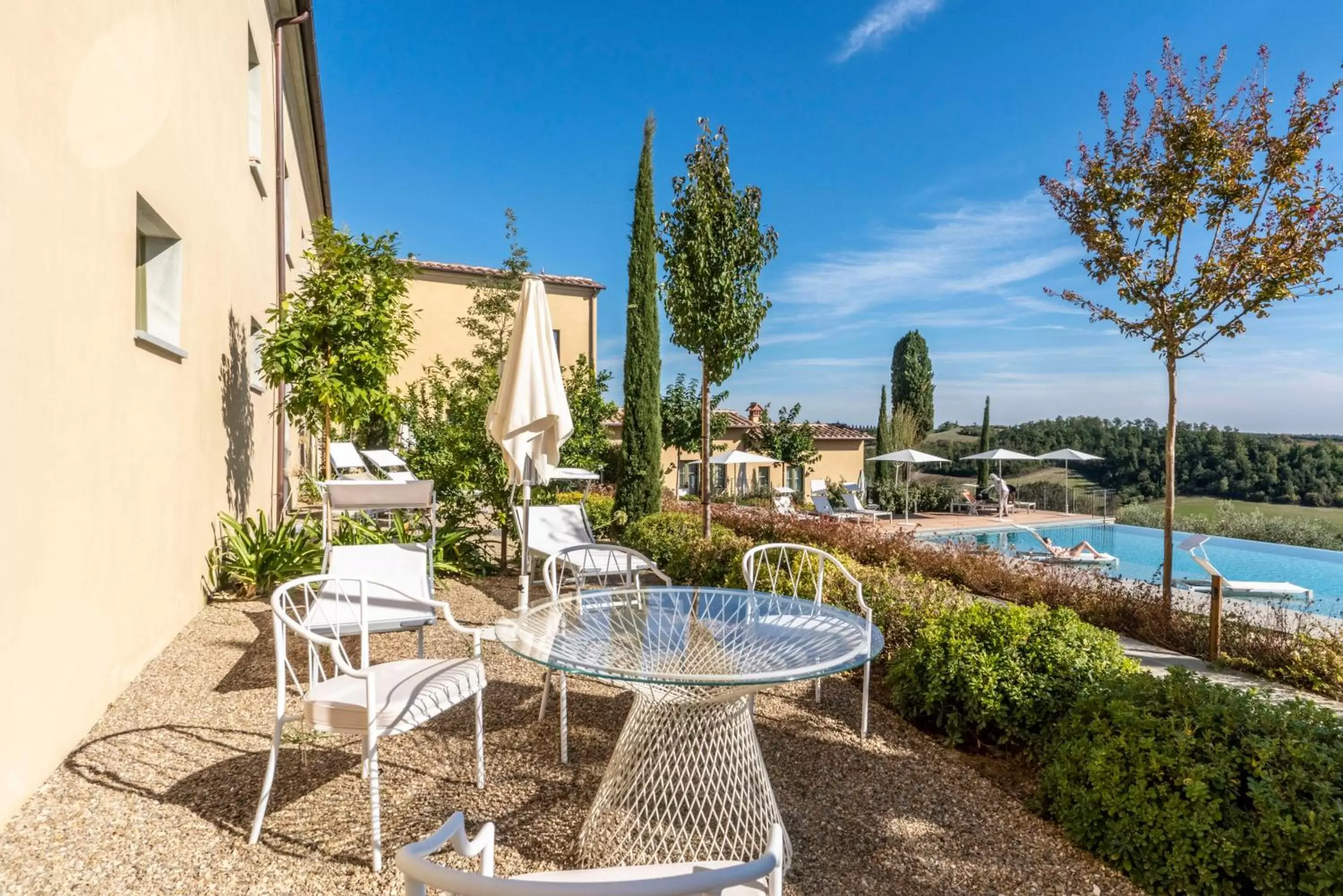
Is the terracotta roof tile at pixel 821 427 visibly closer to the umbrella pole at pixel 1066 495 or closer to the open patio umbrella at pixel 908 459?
the open patio umbrella at pixel 908 459

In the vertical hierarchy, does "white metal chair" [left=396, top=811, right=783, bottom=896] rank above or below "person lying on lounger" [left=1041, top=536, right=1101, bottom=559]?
above

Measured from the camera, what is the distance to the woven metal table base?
2703 mm

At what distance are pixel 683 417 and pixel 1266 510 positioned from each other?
55.8ft

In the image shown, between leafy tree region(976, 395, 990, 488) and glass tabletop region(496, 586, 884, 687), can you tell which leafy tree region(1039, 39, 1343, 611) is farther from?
leafy tree region(976, 395, 990, 488)

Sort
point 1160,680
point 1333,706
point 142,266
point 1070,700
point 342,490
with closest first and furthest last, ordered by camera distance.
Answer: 1. point 1160,680
2. point 1070,700
3. point 1333,706
4. point 142,266
5. point 342,490

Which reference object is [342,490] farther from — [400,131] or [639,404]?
[400,131]

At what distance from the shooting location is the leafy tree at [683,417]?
69.4 ft

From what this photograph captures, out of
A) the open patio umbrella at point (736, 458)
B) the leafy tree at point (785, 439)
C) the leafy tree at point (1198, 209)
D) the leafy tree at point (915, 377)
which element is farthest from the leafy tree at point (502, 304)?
the leafy tree at point (915, 377)

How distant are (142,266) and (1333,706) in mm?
8476

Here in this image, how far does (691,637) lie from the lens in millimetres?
3184

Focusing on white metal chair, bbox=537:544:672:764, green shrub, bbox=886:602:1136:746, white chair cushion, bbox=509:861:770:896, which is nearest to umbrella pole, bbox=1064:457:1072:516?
white metal chair, bbox=537:544:672:764

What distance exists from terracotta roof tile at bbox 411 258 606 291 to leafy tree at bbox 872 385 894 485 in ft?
42.4

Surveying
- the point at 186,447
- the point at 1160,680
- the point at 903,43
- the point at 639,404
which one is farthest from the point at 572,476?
the point at 903,43

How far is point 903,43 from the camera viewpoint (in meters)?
12.6
